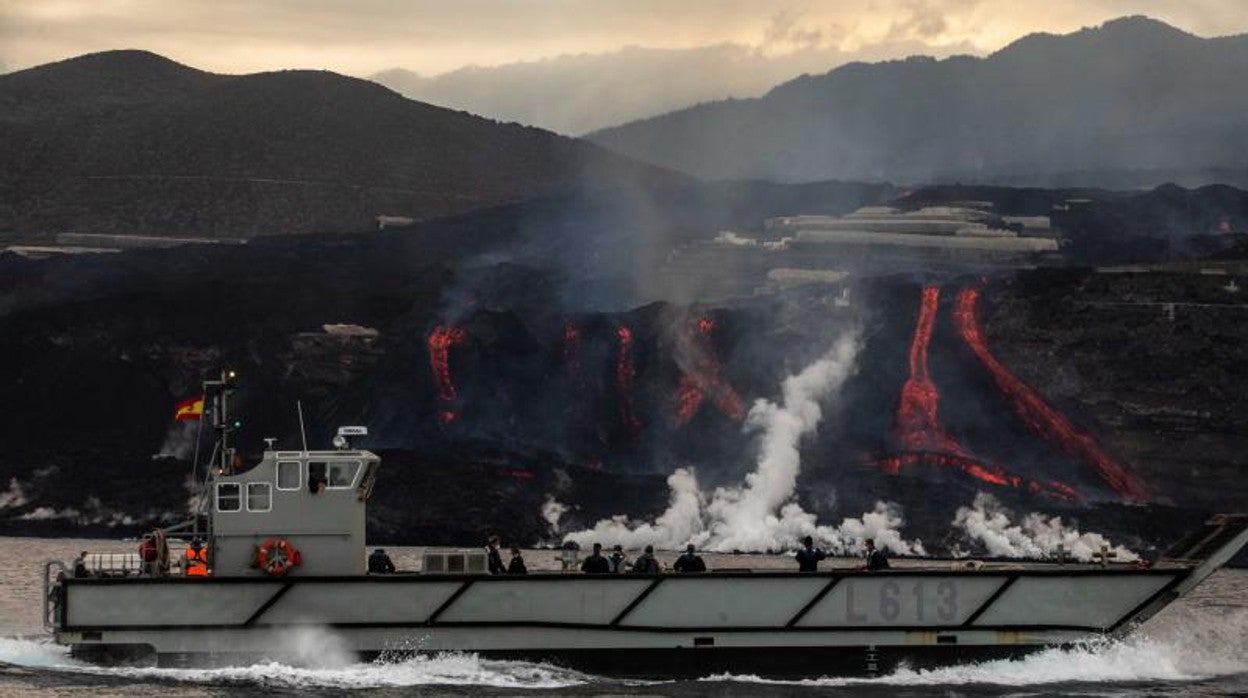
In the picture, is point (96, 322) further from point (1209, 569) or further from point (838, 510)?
point (1209, 569)

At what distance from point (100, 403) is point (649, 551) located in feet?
302

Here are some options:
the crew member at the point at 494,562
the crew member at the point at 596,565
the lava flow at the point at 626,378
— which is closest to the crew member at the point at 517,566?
the crew member at the point at 494,562

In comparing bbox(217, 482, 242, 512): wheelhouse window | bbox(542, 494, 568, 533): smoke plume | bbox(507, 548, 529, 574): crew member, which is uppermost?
bbox(542, 494, 568, 533): smoke plume

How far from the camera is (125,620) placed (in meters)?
55.4

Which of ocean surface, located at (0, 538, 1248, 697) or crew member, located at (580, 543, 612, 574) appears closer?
ocean surface, located at (0, 538, 1248, 697)

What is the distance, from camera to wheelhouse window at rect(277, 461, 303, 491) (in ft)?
186

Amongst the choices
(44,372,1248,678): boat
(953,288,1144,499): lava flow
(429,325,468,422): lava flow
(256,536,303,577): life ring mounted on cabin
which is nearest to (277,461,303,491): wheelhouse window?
(44,372,1248,678): boat

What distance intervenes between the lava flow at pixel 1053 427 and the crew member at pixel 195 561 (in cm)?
6867

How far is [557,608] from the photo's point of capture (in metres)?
55.5

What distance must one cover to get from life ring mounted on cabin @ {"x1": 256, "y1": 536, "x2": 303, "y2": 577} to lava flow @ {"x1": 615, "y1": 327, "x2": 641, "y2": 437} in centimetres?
7119

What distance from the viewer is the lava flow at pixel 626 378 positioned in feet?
420

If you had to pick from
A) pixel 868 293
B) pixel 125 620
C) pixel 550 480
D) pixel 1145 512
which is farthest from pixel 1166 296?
pixel 125 620

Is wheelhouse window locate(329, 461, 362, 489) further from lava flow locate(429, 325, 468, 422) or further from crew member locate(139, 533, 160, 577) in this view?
lava flow locate(429, 325, 468, 422)

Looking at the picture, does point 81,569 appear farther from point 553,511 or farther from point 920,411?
point 920,411
